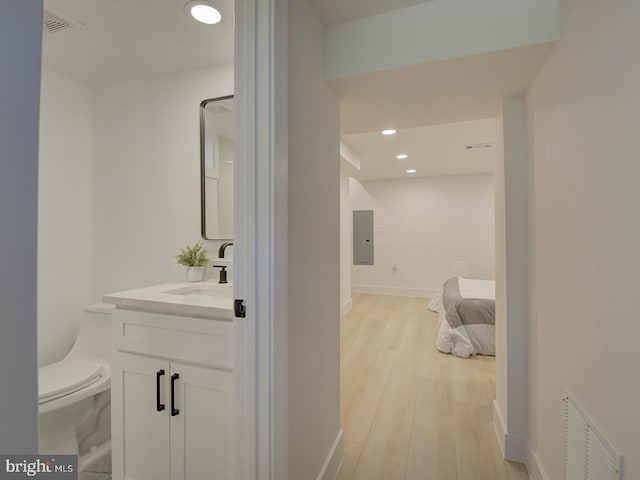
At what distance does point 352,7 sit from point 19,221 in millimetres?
1469

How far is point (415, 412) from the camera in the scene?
2162 mm

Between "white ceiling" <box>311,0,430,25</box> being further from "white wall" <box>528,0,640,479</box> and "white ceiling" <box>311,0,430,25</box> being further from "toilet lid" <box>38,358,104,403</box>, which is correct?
"toilet lid" <box>38,358,104,403</box>

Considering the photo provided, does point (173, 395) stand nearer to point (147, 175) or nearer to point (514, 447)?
point (147, 175)

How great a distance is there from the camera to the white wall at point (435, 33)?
47.9 inches

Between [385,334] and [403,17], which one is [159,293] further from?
[385,334]

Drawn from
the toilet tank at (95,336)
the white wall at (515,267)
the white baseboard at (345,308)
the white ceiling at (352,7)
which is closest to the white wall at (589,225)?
the white wall at (515,267)

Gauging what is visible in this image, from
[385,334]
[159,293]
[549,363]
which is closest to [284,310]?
[159,293]

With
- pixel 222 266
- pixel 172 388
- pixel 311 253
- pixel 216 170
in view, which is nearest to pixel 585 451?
pixel 311 253

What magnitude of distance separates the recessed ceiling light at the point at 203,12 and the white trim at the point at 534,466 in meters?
2.57

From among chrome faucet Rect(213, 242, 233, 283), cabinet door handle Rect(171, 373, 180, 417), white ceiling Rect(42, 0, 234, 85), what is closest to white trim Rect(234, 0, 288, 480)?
cabinet door handle Rect(171, 373, 180, 417)

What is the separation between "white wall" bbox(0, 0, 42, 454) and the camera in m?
0.41

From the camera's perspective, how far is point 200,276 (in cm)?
185

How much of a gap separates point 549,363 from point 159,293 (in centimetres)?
177

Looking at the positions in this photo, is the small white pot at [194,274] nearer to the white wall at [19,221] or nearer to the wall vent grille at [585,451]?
the white wall at [19,221]
